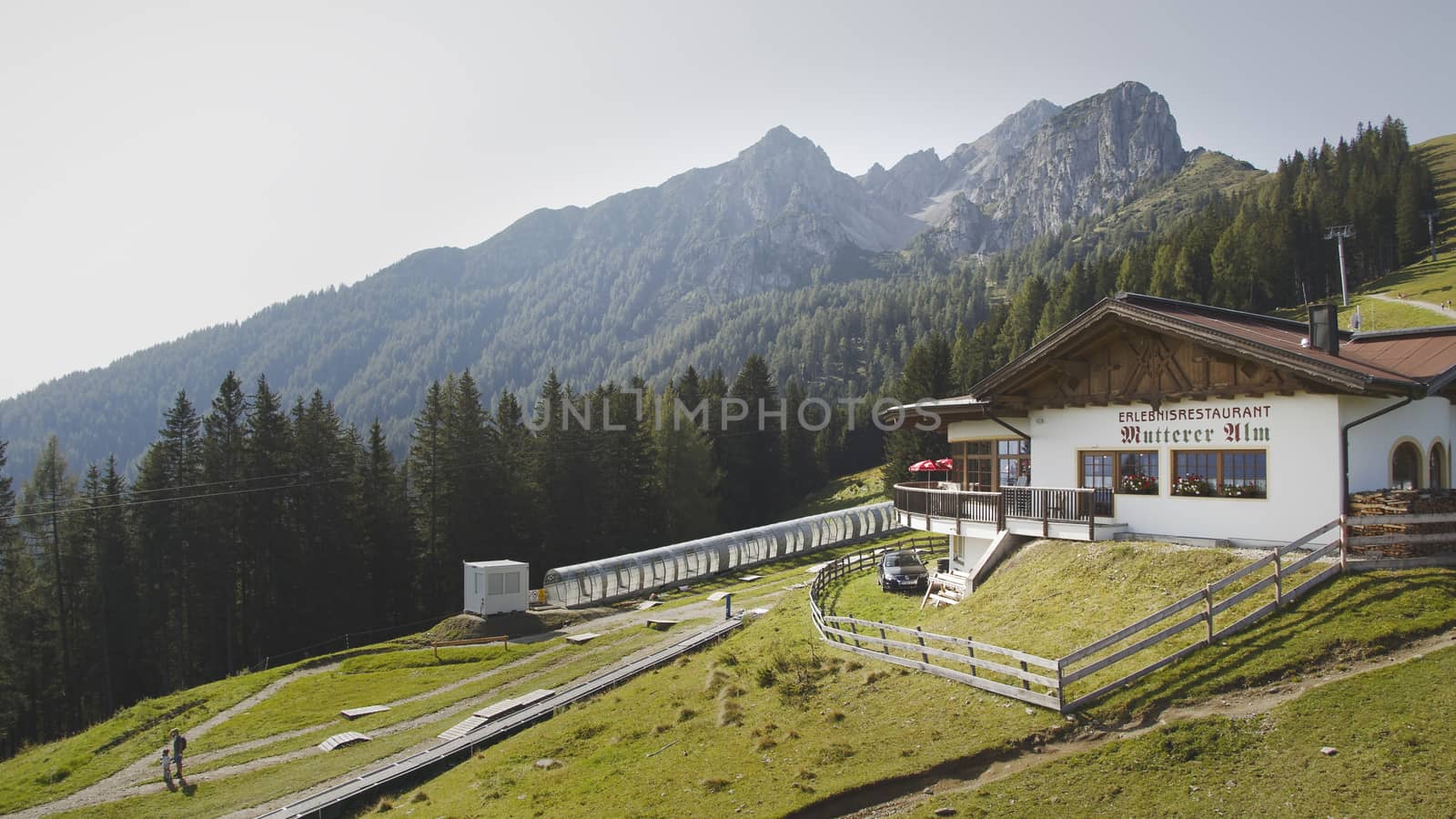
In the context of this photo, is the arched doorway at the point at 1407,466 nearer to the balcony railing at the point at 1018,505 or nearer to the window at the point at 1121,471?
the window at the point at 1121,471

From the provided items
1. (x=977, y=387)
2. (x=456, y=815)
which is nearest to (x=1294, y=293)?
(x=977, y=387)

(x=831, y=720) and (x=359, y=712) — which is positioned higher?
(x=831, y=720)

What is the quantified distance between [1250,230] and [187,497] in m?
127

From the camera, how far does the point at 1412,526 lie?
1816 centimetres

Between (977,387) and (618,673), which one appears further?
(618,673)

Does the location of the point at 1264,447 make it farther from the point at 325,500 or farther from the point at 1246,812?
the point at 325,500

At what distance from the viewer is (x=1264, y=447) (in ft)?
69.0

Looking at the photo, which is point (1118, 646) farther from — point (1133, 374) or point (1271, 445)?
point (1133, 374)

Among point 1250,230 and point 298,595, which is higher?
point 1250,230

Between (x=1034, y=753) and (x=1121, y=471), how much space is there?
13165 millimetres

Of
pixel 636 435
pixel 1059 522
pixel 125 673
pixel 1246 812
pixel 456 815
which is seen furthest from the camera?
pixel 636 435

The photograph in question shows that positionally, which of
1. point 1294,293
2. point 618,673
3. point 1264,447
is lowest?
point 618,673

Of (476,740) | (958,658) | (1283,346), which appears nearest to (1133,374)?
(1283,346)

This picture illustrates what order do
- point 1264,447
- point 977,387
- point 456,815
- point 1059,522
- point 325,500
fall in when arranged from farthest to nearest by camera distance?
point 325,500 < point 977,387 < point 1059,522 < point 1264,447 < point 456,815
